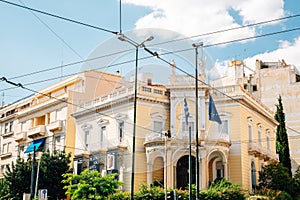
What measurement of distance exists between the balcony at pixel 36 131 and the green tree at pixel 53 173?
20.2ft

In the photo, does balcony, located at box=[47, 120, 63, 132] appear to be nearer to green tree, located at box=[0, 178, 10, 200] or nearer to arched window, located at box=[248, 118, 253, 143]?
green tree, located at box=[0, 178, 10, 200]

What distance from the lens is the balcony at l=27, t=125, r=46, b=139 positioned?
4538 centimetres

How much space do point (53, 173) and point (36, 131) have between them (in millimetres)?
8492

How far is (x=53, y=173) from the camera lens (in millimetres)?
38688

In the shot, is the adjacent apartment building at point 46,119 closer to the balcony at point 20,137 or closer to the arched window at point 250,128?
the balcony at point 20,137

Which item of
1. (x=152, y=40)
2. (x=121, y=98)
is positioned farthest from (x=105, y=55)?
(x=121, y=98)

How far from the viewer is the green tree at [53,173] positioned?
38.1 meters

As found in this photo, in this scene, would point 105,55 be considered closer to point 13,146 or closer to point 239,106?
point 239,106

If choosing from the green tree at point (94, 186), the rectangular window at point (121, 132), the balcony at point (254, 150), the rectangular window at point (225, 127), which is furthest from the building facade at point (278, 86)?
the green tree at point (94, 186)

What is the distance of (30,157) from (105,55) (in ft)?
90.8

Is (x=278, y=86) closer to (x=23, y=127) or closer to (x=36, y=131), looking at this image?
(x=36, y=131)

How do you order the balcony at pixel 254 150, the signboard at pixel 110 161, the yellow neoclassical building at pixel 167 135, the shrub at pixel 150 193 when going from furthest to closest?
the balcony at pixel 254 150, the signboard at pixel 110 161, the yellow neoclassical building at pixel 167 135, the shrub at pixel 150 193

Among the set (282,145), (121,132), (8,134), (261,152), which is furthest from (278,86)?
(8,134)

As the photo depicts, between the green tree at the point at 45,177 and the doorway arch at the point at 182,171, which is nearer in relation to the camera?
the doorway arch at the point at 182,171
